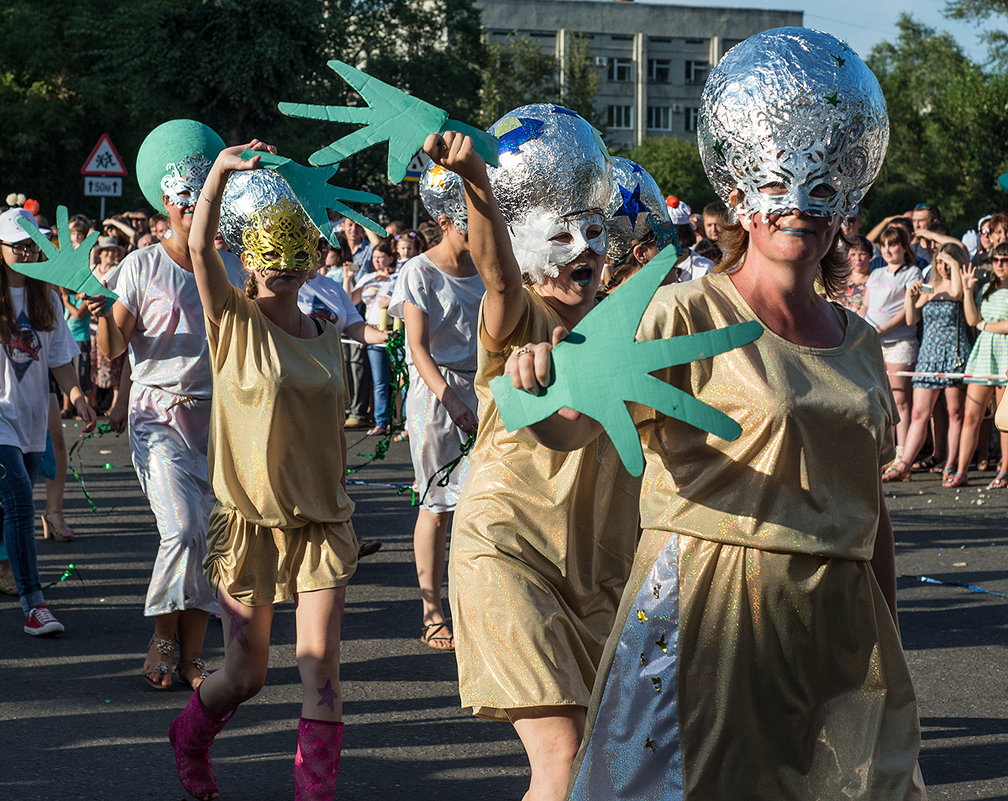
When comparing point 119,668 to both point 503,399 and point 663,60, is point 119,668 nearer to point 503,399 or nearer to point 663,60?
point 503,399

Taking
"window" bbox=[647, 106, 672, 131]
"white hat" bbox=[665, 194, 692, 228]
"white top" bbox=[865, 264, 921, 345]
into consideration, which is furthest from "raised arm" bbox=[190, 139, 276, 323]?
"window" bbox=[647, 106, 672, 131]

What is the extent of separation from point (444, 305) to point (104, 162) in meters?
13.4

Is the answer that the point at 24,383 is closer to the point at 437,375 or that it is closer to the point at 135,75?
the point at 437,375

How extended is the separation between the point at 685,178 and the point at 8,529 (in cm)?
6577

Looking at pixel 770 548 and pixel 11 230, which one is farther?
pixel 11 230

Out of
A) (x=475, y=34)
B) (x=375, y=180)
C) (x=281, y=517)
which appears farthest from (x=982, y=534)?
(x=475, y=34)

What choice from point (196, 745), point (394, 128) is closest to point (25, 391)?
point (196, 745)

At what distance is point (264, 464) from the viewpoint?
173 inches

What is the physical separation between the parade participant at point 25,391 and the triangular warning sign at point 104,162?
1136 cm

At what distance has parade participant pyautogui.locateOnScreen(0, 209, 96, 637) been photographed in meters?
6.72

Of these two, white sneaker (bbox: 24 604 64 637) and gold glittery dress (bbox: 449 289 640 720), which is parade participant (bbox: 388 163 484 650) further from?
gold glittery dress (bbox: 449 289 640 720)

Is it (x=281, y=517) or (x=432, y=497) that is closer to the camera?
(x=281, y=517)

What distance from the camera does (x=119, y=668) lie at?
6.12m

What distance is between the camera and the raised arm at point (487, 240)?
2.89 meters
